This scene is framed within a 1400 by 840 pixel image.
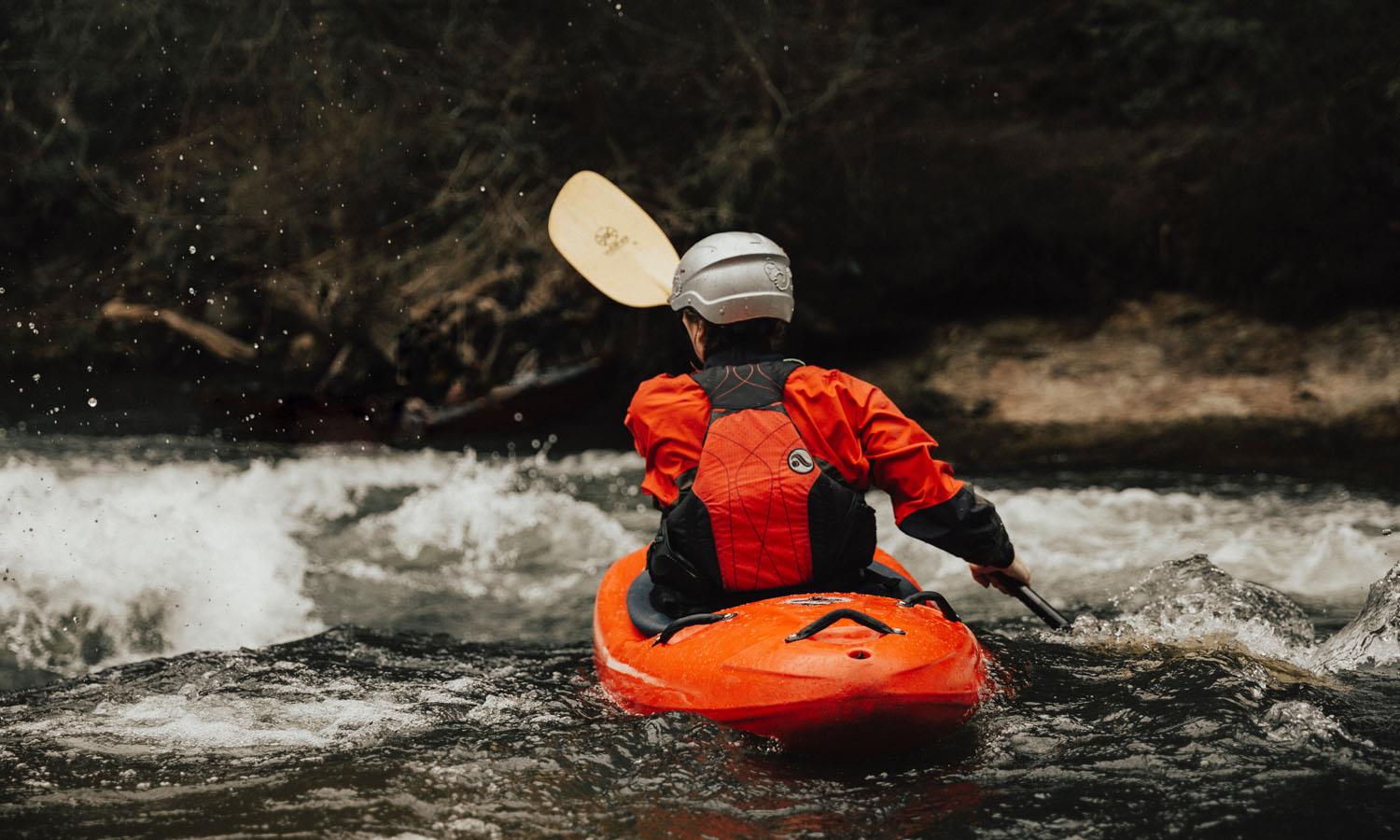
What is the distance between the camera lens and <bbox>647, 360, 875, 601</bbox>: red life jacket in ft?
8.94

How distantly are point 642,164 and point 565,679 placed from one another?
6520 millimetres

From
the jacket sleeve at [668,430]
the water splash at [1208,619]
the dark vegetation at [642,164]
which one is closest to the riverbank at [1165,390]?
the dark vegetation at [642,164]

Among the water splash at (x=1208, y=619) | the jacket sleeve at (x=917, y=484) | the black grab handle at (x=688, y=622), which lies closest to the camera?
the black grab handle at (x=688, y=622)

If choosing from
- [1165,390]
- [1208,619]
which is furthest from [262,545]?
[1165,390]

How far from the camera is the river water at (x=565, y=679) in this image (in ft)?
7.62

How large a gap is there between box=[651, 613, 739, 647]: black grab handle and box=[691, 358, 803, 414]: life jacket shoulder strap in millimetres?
447

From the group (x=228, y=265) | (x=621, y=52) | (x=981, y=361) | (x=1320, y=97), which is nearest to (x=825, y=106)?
(x=621, y=52)

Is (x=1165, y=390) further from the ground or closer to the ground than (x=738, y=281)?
closer to the ground

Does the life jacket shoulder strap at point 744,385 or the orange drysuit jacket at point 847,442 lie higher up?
the life jacket shoulder strap at point 744,385

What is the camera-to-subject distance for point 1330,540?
203 inches

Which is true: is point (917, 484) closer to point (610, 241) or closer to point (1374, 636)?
point (1374, 636)

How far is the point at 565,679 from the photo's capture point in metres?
3.49

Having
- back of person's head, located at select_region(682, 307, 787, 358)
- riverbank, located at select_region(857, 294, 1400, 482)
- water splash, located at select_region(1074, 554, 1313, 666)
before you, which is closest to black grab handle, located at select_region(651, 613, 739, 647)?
back of person's head, located at select_region(682, 307, 787, 358)

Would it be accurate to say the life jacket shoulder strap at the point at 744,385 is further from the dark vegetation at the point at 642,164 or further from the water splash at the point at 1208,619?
the dark vegetation at the point at 642,164
